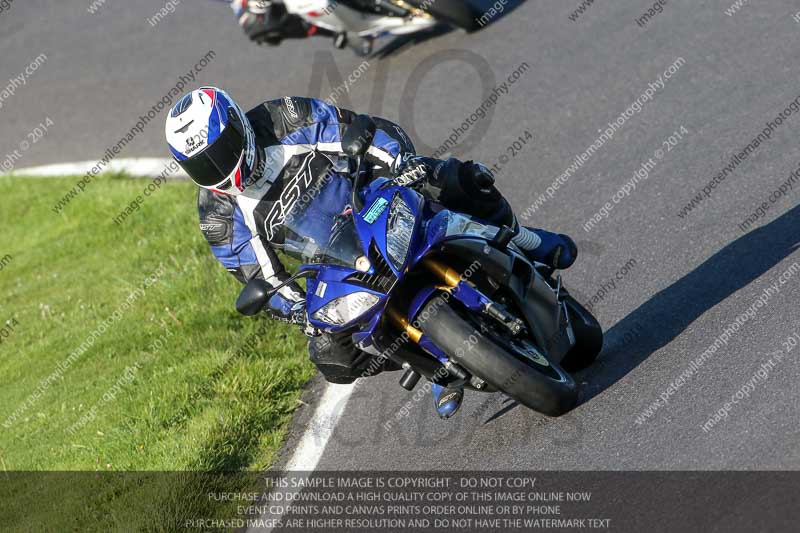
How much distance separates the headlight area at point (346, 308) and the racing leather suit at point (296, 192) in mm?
535

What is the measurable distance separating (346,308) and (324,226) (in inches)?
27.1

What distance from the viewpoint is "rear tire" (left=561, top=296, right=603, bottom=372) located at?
608cm

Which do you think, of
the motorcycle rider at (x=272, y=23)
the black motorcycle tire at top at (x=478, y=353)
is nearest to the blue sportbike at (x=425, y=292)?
the black motorcycle tire at top at (x=478, y=353)

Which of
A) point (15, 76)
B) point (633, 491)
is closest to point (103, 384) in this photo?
point (633, 491)

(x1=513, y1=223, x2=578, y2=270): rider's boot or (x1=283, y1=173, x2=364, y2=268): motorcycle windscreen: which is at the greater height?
(x1=513, y1=223, x2=578, y2=270): rider's boot

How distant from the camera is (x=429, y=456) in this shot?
6.07 meters

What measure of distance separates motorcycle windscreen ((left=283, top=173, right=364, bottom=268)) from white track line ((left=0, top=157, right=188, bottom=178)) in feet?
20.2

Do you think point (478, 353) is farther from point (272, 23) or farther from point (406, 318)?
point (272, 23)

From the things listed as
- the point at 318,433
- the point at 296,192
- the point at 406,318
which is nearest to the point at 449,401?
the point at 406,318

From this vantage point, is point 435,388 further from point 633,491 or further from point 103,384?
point 103,384

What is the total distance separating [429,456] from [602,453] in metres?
1.13

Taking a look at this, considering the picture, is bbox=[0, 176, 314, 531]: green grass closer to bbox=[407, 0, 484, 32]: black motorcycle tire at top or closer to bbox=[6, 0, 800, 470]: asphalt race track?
bbox=[6, 0, 800, 470]: asphalt race track

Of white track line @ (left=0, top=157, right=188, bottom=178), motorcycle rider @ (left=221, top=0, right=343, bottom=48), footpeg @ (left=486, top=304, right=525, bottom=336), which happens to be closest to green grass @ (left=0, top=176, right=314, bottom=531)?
white track line @ (left=0, top=157, right=188, bottom=178)

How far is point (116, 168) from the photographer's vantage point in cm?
1240
